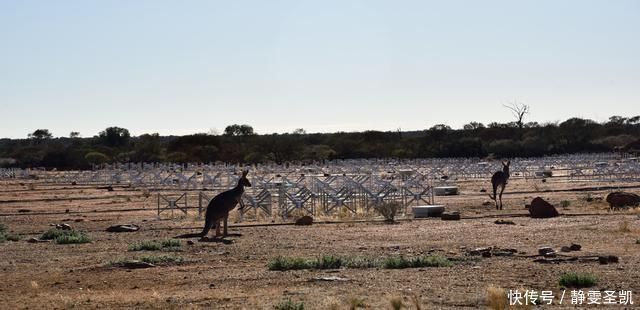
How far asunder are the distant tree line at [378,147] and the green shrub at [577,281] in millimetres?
83818

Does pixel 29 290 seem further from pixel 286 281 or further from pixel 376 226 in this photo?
pixel 376 226

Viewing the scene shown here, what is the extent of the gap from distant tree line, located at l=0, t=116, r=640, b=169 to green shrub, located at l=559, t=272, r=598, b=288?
83818mm

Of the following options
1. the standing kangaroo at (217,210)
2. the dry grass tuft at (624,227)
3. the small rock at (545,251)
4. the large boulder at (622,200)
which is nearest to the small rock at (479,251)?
the small rock at (545,251)

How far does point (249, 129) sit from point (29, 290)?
477ft

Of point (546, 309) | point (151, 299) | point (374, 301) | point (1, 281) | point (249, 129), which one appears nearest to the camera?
point (546, 309)

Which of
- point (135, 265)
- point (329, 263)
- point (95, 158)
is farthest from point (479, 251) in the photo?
point (95, 158)

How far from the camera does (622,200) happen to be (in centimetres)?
2838

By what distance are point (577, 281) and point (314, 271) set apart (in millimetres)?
4148

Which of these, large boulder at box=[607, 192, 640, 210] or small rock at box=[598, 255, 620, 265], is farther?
large boulder at box=[607, 192, 640, 210]

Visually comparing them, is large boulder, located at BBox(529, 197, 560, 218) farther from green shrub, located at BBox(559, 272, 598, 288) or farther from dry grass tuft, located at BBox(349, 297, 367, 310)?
dry grass tuft, located at BBox(349, 297, 367, 310)

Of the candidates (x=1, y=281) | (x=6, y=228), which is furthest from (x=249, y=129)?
(x=1, y=281)

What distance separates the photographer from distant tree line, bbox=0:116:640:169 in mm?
105312

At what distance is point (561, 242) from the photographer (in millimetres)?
18672

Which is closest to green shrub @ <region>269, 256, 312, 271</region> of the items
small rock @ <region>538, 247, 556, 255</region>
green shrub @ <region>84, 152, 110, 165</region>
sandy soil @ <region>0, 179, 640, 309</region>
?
sandy soil @ <region>0, 179, 640, 309</region>
